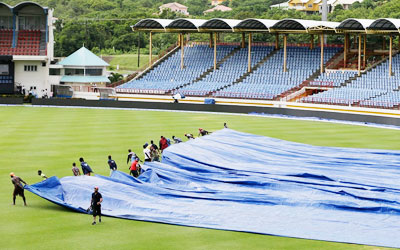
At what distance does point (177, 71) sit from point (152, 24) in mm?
6052

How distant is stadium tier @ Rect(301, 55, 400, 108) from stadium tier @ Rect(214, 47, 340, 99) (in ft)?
13.1

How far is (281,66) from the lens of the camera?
238 feet

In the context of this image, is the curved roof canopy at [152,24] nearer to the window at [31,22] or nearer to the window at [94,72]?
the window at [94,72]

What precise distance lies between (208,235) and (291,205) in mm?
4085

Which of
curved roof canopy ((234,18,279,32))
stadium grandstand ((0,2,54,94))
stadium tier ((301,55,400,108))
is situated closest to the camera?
stadium tier ((301,55,400,108))

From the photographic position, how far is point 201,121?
53.6 meters

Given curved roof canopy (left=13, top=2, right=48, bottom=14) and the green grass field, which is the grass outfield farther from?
the green grass field

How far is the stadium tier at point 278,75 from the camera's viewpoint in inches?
2653

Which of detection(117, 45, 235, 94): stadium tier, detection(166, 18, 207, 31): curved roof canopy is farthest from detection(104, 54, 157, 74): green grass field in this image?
detection(166, 18, 207, 31): curved roof canopy

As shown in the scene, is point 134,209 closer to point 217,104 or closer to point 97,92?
point 217,104

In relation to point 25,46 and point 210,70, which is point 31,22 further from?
point 210,70

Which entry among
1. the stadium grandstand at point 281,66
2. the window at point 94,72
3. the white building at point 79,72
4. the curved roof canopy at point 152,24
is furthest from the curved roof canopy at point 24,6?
the stadium grandstand at point 281,66

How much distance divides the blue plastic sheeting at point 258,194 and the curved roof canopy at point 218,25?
42.0m

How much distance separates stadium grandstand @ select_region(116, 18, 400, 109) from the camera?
63125mm
